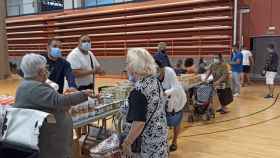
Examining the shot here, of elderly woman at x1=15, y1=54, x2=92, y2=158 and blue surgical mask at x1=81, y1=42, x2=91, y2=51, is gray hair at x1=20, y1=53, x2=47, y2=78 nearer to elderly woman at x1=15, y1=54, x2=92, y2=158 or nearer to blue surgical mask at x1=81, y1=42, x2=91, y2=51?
elderly woman at x1=15, y1=54, x2=92, y2=158

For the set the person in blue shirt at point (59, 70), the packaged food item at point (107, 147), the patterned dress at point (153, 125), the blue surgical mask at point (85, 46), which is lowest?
the packaged food item at point (107, 147)

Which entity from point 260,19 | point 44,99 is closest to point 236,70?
point 260,19

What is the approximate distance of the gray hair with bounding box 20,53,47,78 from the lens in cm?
227

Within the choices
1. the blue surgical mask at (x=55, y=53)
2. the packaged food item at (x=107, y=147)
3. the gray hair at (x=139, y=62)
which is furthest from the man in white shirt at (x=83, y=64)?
the gray hair at (x=139, y=62)

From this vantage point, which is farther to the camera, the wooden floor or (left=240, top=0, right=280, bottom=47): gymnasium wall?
(left=240, top=0, right=280, bottom=47): gymnasium wall

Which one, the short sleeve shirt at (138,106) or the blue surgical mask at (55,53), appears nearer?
the short sleeve shirt at (138,106)

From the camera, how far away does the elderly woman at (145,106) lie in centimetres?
226

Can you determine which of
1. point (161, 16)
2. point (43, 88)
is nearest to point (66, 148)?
point (43, 88)

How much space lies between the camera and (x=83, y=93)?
238 cm

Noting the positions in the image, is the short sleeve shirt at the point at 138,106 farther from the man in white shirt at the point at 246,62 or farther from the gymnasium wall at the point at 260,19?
the gymnasium wall at the point at 260,19

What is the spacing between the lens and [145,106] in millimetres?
2275

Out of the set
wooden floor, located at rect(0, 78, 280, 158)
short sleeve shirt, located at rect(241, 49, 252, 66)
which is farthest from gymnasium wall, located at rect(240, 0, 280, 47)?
wooden floor, located at rect(0, 78, 280, 158)

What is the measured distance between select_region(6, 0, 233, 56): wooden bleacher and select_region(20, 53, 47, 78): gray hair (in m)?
9.40

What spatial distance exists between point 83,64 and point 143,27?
369 inches
